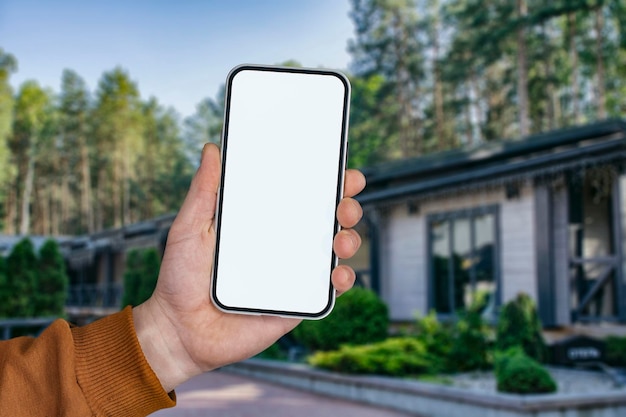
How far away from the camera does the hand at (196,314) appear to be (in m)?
1.29

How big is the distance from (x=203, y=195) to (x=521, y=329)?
903 cm

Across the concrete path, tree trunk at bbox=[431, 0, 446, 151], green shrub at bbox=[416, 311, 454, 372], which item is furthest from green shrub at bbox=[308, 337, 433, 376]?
tree trunk at bbox=[431, 0, 446, 151]

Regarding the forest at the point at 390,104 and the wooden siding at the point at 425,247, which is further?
the forest at the point at 390,104

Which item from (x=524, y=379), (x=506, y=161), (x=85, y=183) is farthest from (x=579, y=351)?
(x=85, y=183)

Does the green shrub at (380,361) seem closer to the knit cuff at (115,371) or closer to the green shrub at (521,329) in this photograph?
the green shrub at (521,329)

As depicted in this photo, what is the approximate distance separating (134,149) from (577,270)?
38.3m

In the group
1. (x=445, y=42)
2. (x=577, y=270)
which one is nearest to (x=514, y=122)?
(x=445, y=42)

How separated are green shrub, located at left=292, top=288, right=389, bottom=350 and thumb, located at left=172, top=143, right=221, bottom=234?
9951 mm

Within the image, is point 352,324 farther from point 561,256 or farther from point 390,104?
point 390,104

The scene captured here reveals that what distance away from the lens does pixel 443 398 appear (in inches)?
293

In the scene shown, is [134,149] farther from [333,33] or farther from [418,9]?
[418,9]

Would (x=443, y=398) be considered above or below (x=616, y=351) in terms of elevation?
below

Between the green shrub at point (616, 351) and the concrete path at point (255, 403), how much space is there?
10.8 feet

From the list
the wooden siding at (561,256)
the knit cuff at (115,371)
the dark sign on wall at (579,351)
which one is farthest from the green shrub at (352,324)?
the knit cuff at (115,371)
